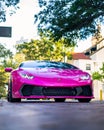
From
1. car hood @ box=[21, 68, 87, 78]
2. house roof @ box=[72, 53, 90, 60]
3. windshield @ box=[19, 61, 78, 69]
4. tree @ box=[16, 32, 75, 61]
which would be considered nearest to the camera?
car hood @ box=[21, 68, 87, 78]

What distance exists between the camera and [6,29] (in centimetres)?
1291

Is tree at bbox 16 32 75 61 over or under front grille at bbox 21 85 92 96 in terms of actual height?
over

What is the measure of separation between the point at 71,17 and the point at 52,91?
14012mm

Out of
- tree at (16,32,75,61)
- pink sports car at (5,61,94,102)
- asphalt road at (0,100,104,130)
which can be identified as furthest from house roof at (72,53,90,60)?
asphalt road at (0,100,104,130)

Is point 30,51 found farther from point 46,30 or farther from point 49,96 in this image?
point 49,96

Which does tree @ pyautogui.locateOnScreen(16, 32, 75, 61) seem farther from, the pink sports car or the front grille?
the front grille

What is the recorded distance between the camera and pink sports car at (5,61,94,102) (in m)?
9.70

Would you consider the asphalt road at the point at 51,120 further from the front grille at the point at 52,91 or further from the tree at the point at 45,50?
the tree at the point at 45,50

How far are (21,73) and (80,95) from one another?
4.87ft

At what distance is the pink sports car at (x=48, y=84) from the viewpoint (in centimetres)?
970

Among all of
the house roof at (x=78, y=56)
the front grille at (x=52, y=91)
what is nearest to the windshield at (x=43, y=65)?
the front grille at (x=52, y=91)

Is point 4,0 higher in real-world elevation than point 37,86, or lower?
higher

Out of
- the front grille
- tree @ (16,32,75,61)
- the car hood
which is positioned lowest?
the front grille

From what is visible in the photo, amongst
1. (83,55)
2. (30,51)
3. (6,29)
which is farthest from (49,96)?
(83,55)
